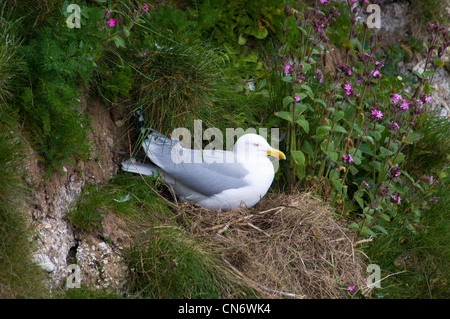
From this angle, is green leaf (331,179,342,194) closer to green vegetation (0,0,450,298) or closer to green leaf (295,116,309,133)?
green vegetation (0,0,450,298)

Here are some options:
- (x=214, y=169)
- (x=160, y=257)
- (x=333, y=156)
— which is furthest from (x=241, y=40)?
(x=160, y=257)

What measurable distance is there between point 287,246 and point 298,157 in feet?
2.16

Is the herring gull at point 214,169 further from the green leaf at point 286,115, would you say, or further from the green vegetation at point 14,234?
the green vegetation at point 14,234

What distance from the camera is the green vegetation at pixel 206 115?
2992 mm

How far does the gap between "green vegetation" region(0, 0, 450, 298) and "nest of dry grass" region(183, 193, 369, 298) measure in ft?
0.43

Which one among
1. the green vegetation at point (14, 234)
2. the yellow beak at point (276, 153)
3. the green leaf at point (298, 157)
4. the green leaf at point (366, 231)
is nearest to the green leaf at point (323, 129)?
the green leaf at point (298, 157)

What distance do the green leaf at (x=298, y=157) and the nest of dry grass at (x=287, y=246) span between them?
0.95ft

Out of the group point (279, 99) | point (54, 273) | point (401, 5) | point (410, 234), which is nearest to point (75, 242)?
point (54, 273)

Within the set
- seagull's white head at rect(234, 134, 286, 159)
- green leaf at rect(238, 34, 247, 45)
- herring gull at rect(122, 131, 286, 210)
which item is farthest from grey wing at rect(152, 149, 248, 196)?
green leaf at rect(238, 34, 247, 45)

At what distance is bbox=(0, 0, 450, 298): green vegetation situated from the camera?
2.99m

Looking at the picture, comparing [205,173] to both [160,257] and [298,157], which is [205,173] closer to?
[298,157]

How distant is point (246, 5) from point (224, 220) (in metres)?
2.27

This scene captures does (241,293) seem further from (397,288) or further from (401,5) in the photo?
(401,5)

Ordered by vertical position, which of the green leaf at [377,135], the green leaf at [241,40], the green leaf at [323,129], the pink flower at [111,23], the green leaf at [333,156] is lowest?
the green leaf at [333,156]
